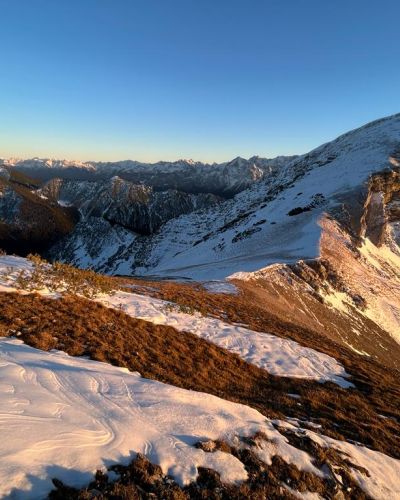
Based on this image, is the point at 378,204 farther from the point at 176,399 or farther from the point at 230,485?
the point at 230,485

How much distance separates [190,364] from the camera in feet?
45.3

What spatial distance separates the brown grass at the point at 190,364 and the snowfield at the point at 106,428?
934 millimetres

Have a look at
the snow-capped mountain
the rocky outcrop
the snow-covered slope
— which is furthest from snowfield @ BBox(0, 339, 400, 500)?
the rocky outcrop

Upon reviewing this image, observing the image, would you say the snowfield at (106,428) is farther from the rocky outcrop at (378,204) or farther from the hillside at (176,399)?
the rocky outcrop at (378,204)

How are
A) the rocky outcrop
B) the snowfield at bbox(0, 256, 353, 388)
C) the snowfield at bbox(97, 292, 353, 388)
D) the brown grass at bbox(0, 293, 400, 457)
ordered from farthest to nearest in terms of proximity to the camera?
the rocky outcrop, the snowfield at bbox(97, 292, 353, 388), the snowfield at bbox(0, 256, 353, 388), the brown grass at bbox(0, 293, 400, 457)

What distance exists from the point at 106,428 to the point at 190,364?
6482mm

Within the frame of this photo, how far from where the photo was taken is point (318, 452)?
30.0 feet

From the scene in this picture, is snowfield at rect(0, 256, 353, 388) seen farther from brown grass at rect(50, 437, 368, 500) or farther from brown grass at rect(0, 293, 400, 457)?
brown grass at rect(50, 437, 368, 500)

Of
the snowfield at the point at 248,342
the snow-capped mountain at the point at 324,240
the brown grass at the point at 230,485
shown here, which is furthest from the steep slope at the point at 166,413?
the snow-capped mountain at the point at 324,240

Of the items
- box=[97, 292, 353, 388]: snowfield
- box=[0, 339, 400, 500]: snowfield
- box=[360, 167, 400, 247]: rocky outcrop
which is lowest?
box=[97, 292, 353, 388]: snowfield

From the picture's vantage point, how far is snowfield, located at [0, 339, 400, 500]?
627 cm

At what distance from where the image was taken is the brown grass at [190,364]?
11648mm

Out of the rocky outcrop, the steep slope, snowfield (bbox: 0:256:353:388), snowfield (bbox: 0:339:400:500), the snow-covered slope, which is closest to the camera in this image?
snowfield (bbox: 0:339:400:500)

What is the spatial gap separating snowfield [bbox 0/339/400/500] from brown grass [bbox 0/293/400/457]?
3.07ft
